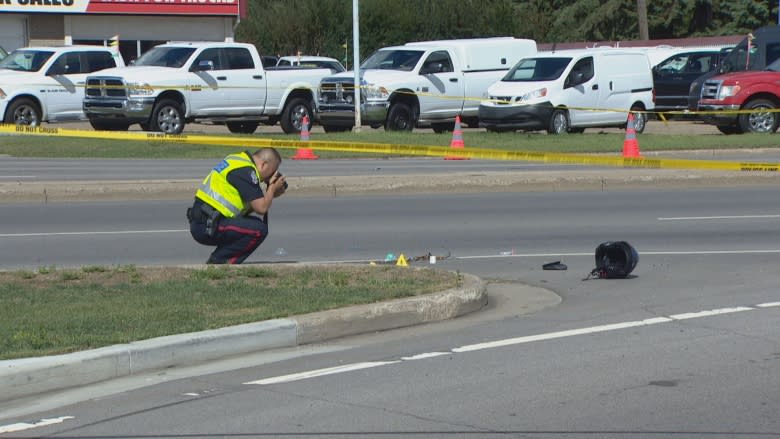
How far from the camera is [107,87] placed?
26094 millimetres

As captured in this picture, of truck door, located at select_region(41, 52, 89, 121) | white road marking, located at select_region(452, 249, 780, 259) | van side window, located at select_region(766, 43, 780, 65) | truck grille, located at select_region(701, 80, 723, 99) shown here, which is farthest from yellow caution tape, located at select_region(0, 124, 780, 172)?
van side window, located at select_region(766, 43, 780, 65)

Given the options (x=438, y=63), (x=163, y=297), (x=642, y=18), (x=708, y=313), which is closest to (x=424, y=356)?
(x=163, y=297)

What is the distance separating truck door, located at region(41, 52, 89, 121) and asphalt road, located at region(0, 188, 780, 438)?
44.5 ft

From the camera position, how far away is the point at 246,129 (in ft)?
97.2

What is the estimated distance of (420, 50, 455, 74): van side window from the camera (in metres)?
28.3

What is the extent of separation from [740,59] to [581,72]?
5.92 metres

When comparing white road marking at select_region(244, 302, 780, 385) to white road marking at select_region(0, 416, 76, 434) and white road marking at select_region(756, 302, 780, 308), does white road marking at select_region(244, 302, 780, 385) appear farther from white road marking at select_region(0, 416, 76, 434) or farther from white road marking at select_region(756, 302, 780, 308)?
white road marking at select_region(0, 416, 76, 434)

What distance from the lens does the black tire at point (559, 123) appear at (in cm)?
2684

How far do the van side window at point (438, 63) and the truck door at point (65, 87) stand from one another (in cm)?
762

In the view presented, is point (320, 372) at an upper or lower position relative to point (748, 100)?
lower

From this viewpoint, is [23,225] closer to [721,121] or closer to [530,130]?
[530,130]

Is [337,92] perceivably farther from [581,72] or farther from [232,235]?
[232,235]

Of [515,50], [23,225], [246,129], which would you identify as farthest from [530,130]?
[23,225]

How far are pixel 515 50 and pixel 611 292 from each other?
→ 2002 cm
